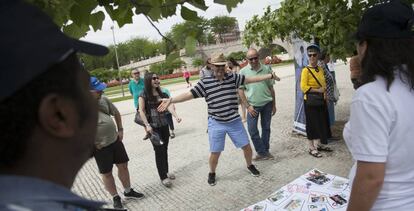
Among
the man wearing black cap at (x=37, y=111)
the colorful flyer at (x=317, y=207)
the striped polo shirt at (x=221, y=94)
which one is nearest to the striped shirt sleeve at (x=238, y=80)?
the striped polo shirt at (x=221, y=94)

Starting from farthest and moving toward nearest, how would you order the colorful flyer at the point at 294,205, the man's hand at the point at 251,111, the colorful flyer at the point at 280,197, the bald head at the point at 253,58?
the bald head at the point at 253,58, the man's hand at the point at 251,111, the colorful flyer at the point at 280,197, the colorful flyer at the point at 294,205

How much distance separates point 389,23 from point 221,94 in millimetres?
3658

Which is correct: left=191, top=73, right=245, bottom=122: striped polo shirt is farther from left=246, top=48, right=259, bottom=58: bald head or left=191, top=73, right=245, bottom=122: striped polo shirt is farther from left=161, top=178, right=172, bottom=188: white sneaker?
left=161, top=178, right=172, bottom=188: white sneaker

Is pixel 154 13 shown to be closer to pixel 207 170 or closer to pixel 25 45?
pixel 25 45

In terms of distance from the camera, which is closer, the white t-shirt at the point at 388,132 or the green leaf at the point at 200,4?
the white t-shirt at the point at 388,132

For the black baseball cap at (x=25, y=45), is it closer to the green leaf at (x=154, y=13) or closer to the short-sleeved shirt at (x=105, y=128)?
the green leaf at (x=154, y=13)

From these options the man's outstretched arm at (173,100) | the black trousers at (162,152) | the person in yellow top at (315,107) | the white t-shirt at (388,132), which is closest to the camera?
the white t-shirt at (388,132)

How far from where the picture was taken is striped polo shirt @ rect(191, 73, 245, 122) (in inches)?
208

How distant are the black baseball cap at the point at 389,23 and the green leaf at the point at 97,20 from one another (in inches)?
55.3

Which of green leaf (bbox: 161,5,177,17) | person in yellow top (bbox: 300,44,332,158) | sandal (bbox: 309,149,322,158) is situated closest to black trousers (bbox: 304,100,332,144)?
person in yellow top (bbox: 300,44,332,158)

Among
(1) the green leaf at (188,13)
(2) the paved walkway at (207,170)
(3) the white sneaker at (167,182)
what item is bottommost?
(2) the paved walkway at (207,170)

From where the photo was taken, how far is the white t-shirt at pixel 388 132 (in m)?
1.62

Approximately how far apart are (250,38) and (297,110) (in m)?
1.91

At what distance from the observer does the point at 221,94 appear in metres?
5.27
